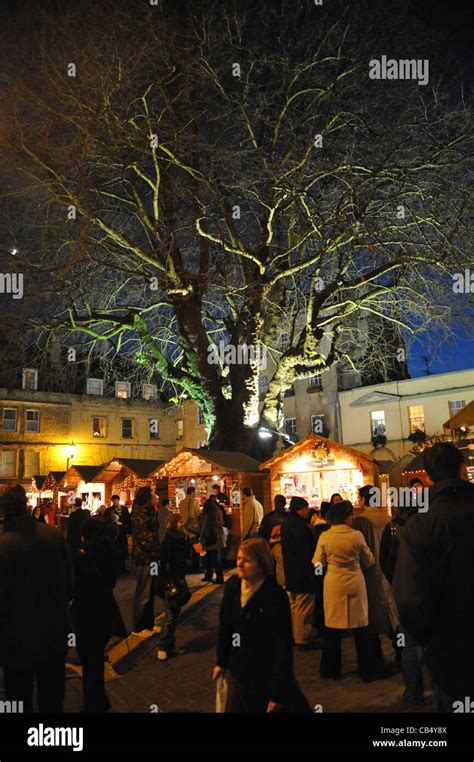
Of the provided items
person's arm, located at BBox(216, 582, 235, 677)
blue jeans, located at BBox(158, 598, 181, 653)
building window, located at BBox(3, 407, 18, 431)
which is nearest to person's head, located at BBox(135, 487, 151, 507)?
blue jeans, located at BBox(158, 598, 181, 653)

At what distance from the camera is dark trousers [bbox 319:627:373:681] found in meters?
6.49

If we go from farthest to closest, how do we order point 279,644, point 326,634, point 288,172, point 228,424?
point 228,424, point 288,172, point 326,634, point 279,644

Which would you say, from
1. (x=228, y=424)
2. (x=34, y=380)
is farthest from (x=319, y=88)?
(x=34, y=380)

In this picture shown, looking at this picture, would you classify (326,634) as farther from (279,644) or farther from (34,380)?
(34,380)

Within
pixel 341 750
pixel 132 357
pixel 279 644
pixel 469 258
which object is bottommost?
pixel 341 750

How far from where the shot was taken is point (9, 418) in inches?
1636

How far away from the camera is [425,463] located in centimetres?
329

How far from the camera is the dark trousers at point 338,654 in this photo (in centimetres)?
649

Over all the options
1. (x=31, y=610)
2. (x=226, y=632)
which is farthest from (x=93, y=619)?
(x=226, y=632)

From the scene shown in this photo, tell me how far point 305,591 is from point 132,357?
43.8 ft

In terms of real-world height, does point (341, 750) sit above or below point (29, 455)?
below

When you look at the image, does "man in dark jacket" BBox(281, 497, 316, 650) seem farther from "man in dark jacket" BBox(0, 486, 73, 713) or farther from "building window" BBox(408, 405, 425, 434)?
"building window" BBox(408, 405, 425, 434)

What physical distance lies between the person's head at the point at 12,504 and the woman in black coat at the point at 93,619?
5.28 ft

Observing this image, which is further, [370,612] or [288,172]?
[288,172]
